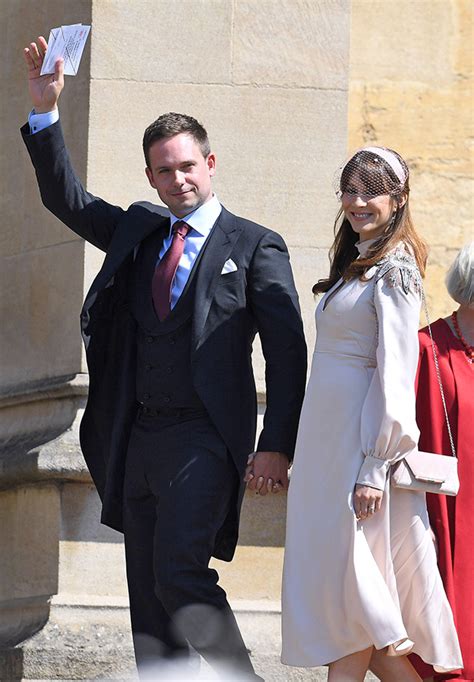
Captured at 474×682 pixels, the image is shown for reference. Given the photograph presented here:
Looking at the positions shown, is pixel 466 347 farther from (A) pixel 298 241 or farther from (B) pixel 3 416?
(B) pixel 3 416

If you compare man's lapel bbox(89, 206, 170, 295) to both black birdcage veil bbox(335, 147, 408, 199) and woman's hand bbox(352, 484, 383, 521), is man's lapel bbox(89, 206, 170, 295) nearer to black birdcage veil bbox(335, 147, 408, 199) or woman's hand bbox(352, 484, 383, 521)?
black birdcage veil bbox(335, 147, 408, 199)

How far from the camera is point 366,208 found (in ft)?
17.2

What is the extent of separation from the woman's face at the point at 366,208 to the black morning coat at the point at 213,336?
31cm

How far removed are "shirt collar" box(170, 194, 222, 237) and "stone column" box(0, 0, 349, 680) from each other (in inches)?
40.3

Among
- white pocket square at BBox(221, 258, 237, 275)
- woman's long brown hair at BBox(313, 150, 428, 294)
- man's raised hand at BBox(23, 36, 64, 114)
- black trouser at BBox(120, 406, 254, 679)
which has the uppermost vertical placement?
man's raised hand at BBox(23, 36, 64, 114)

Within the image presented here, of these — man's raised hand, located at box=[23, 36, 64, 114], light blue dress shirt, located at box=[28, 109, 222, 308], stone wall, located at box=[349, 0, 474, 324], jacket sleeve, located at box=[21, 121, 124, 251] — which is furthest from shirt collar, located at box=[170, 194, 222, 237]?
stone wall, located at box=[349, 0, 474, 324]

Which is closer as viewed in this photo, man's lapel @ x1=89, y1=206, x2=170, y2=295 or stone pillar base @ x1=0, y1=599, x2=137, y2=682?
man's lapel @ x1=89, y1=206, x2=170, y2=295

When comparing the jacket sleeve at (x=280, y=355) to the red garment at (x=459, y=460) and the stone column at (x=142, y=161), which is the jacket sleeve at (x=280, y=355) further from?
the stone column at (x=142, y=161)

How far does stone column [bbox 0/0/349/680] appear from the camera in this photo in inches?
251

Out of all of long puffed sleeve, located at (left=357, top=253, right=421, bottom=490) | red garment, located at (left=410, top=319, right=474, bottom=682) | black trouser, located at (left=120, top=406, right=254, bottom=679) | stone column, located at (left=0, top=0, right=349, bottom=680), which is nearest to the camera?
long puffed sleeve, located at (left=357, top=253, right=421, bottom=490)

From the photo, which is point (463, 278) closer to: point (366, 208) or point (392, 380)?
point (366, 208)

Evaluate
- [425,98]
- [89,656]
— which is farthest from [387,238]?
[425,98]

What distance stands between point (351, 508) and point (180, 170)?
1148mm

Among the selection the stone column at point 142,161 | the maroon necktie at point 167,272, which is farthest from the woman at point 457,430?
the maroon necktie at point 167,272
